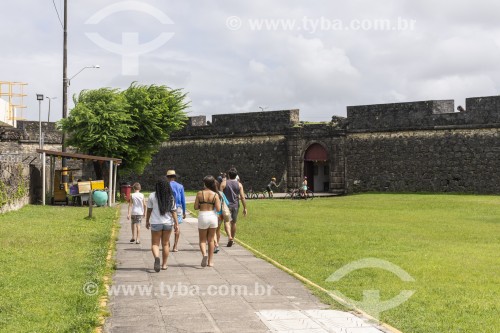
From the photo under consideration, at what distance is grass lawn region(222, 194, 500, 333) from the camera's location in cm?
663

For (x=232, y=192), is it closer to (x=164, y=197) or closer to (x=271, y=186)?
(x=164, y=197)

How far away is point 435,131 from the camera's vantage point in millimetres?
27672

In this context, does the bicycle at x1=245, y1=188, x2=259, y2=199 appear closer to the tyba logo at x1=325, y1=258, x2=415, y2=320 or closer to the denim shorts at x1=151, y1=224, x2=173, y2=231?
the tyba logo at x1=325, y1=258, x2=415, y2=320

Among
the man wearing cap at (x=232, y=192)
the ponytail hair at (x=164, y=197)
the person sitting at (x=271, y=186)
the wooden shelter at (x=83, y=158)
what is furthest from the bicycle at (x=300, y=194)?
the ponytail hair at (x=164, y=197)

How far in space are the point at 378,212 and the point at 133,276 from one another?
1347 centimetres

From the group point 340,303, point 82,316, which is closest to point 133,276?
point 82,316

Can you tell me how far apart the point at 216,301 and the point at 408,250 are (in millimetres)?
5529

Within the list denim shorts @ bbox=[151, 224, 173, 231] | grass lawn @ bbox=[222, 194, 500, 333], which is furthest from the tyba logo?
denim shorts @ bbox=[151, 224, 173, 231]

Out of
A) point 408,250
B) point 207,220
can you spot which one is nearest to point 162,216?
point 207,220

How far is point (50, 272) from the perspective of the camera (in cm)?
854

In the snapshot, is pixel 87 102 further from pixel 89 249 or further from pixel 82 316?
pixel 82 316

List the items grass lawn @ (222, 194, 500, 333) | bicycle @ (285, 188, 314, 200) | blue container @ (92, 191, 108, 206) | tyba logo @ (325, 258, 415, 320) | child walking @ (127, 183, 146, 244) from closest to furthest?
grass lawn @ (222, 194, 500, 333), tyba logo @ (325, 258, 415, 320), child walking @ (127, 183, 146, 244), blue container @ (92, 191, 108, 206), bicycle @ (285, 188, 314, 200)

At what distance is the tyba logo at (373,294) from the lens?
6.73m

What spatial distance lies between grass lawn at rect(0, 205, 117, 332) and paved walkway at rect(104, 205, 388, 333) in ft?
1.16
